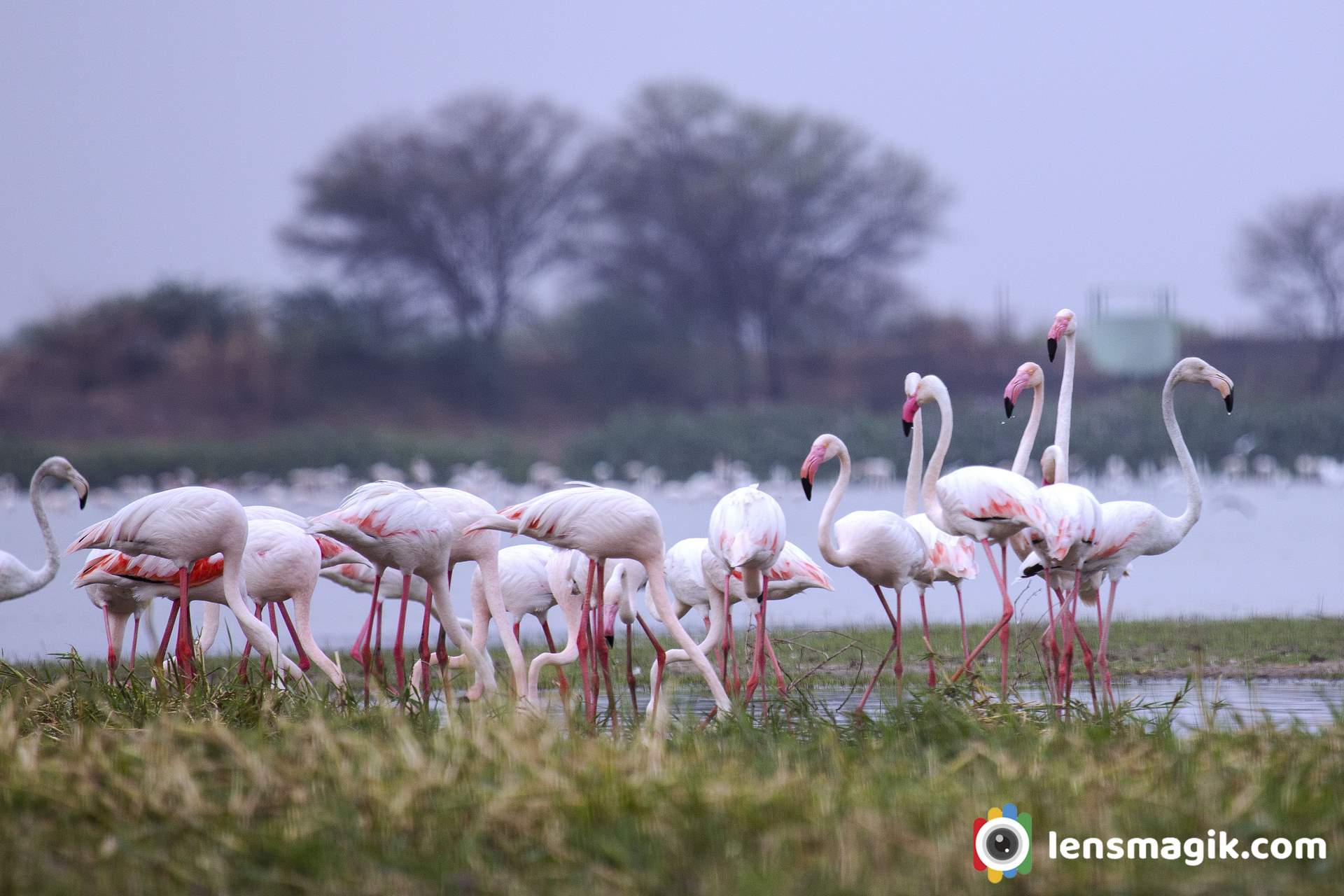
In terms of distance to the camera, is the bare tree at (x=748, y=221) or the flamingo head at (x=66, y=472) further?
the bare tree at (x=748, y=221)

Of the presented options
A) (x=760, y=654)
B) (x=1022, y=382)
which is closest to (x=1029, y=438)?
(x=1022, y=382)

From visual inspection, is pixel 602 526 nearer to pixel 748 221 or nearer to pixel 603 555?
pixel 603 555

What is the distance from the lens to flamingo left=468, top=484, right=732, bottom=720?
5883 millimetres

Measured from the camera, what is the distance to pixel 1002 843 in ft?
11.4

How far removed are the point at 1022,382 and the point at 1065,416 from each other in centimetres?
27

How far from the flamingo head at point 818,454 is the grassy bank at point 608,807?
5.24 feet

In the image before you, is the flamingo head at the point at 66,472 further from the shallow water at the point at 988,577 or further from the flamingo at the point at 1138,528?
the flamingo at the point at 1138,528

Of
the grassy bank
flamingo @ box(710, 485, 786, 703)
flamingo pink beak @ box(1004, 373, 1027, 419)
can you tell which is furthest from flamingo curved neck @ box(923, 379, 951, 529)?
the grassy bank

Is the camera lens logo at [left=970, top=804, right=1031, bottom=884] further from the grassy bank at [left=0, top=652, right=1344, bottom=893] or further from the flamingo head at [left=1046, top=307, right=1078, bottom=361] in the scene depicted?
the flamingo head at [left=1046, top=307, right=1078, bottom=361]

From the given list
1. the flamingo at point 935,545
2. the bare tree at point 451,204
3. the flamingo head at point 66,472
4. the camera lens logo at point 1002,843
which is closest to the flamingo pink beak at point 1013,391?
the flamingo at point 935,545

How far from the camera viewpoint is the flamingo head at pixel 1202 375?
6.55m

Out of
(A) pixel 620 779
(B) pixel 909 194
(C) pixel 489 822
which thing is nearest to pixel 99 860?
(C) pixel 489 822

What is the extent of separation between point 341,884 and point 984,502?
3564 millimetres

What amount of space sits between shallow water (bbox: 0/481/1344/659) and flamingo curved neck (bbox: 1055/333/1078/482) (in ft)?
2.00
